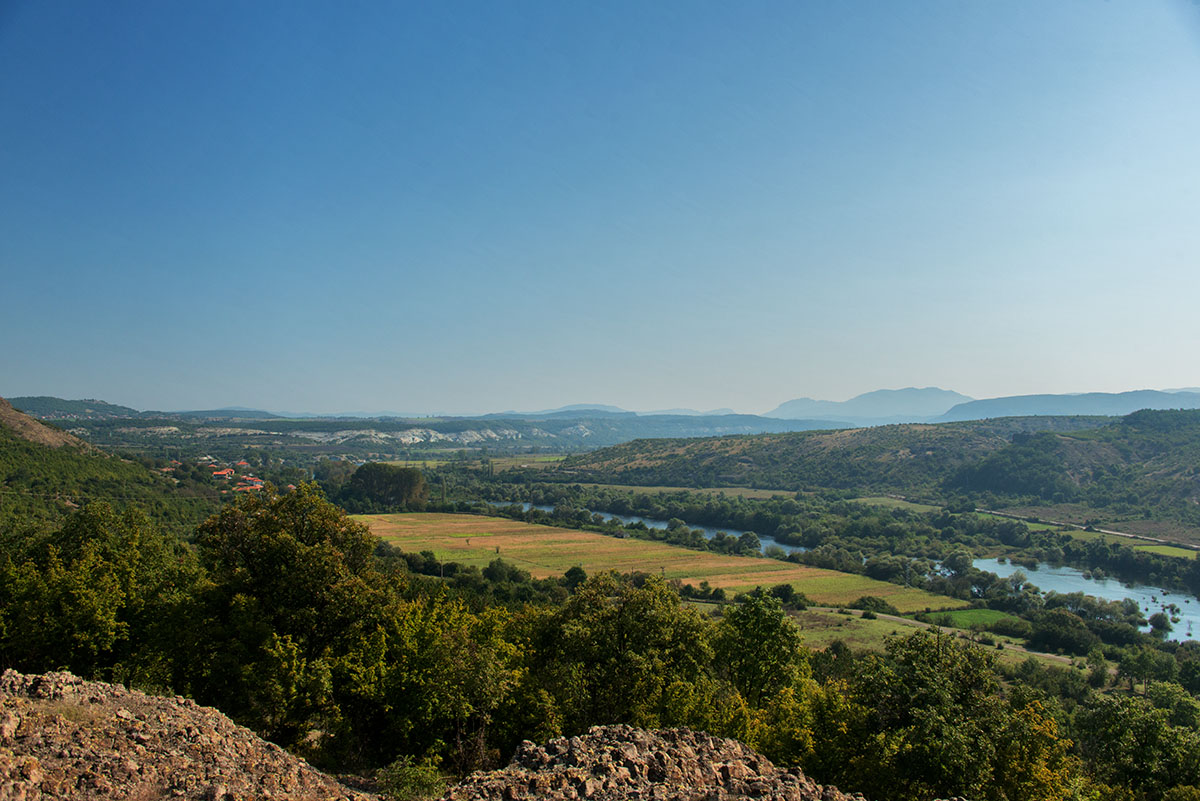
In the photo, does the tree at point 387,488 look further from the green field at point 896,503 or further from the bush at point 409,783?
the bush at point 409,783

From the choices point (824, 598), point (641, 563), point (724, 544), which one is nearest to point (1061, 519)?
point (724, 544)

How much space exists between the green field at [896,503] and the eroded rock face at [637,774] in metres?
165

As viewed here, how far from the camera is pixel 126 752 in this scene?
14.0 m

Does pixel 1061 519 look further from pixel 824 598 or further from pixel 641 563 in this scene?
pixel 641 563

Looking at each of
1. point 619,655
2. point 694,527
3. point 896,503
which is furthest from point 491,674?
point 896,503

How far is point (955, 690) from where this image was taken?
22.8 meters

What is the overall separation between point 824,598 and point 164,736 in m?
82.6

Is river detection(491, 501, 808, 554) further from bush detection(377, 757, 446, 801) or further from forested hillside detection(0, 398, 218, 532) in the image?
bush detection(377, 757, 446, 801)

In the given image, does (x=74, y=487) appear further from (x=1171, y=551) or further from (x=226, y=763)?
(x=1171, y=551)

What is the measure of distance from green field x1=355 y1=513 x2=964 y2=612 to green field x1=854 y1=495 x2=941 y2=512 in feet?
248

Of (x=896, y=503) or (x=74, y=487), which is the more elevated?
(x=74, y=487)

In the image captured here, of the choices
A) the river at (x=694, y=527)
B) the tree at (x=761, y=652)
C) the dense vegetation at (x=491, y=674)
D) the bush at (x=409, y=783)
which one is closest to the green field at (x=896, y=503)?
the river at (x=694, y=527)

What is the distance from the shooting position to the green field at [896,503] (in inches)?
6476

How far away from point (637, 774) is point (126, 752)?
1180cm
